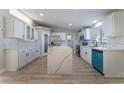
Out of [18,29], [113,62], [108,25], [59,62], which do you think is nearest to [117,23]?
[108,25]

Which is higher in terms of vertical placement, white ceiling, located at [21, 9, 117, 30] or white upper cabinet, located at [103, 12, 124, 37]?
white ceiling, located at [21, 9, 117, 30]

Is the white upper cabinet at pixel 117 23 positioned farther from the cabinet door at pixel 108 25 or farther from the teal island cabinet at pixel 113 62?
the teal island cabinet at pixel 113 62

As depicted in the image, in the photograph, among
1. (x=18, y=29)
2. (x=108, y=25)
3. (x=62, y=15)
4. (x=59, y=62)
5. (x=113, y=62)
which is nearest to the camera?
(x=113, y=62)

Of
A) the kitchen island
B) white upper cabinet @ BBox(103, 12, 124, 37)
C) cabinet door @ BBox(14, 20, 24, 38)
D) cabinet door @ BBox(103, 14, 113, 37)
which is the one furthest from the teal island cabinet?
cabinet door @ BBox(14, 20, 24, 38)

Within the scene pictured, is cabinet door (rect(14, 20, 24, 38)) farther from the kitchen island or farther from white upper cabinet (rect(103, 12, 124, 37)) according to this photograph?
white upper cabinet (rect(103, 12, 124, 37))

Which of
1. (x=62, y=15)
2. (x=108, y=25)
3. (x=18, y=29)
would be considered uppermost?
(x=62, y=15)

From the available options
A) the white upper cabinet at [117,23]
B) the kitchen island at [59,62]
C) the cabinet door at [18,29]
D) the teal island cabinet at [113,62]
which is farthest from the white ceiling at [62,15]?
the teal island cabinet at [113,62]

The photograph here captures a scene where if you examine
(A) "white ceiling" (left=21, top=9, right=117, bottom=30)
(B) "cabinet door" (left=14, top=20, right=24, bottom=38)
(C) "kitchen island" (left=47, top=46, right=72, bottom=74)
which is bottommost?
(C) "kitchen island" (left=47, top=46, right=72, bottom=74)

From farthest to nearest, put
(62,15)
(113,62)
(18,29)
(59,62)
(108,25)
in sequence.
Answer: (62,15) < (18,29) < (108,25) < (59,62) < (113,62)

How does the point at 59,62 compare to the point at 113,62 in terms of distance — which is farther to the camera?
the point at 59,62

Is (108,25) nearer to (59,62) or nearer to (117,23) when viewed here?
(117,23)

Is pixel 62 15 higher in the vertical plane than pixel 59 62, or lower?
higher
